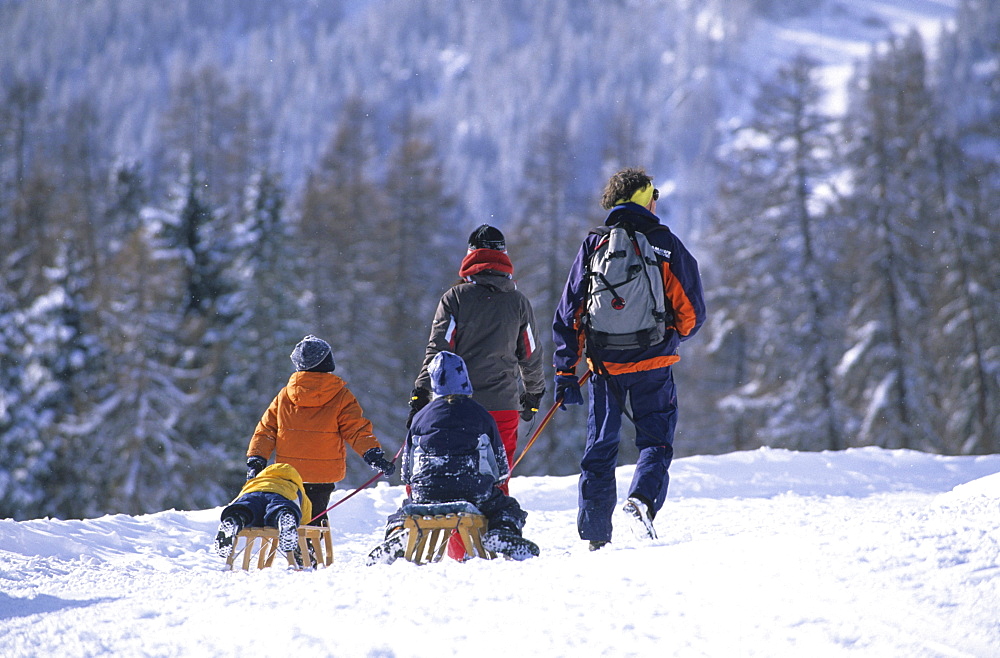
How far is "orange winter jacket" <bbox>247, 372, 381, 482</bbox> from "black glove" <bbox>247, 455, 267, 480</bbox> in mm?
76

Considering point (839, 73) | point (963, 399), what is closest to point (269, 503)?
point (963, 399)

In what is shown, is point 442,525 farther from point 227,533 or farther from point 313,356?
point 313,356

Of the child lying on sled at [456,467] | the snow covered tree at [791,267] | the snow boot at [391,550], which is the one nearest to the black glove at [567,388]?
the child lying on sled at [456,467]

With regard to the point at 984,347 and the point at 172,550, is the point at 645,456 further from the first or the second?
the point at 984,347

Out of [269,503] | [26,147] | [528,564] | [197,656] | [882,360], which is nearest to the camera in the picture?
[197,656]

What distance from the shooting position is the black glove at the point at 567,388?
5.18 metres

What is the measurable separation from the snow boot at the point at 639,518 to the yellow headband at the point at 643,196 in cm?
175

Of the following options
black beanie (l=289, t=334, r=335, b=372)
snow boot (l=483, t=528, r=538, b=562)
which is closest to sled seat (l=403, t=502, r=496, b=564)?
snow boot (l=483, t=528, r=538, b=562)

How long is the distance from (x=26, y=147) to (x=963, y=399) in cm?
4129

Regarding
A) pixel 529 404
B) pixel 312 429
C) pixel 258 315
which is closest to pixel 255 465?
pixel 312 429

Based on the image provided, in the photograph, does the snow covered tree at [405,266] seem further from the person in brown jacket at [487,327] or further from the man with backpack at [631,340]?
the man with backpack at [631,340]

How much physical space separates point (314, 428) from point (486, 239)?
5.64 feet

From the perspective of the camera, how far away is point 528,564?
3.91 meters

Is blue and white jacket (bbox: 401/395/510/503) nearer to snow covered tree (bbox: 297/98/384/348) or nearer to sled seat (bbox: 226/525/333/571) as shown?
sled seat (bbox: 226/525/333/571)
